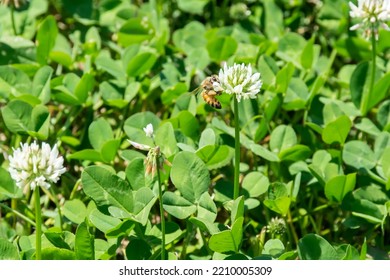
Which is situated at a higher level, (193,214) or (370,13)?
(370,13)

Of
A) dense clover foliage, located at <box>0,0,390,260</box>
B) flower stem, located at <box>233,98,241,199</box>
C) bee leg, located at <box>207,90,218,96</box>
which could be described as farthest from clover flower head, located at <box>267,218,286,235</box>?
bee leg, located at <box>207,90,218,96</box>

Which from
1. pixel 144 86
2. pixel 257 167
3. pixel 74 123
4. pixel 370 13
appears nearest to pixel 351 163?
pixel 257 167

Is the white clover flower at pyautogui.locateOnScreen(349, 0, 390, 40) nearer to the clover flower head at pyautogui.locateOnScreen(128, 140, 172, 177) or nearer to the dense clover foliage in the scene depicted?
the dense clover foliage

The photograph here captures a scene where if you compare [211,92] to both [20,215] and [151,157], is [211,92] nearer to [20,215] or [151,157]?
[151,157]

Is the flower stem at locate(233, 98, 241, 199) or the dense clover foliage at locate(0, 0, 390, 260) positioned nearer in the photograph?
the flower stem at locate(233, 98, 241, 199)

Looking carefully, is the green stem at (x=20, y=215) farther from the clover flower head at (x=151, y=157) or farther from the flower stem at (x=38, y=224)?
the clover flower head at (x=151, y=157)
